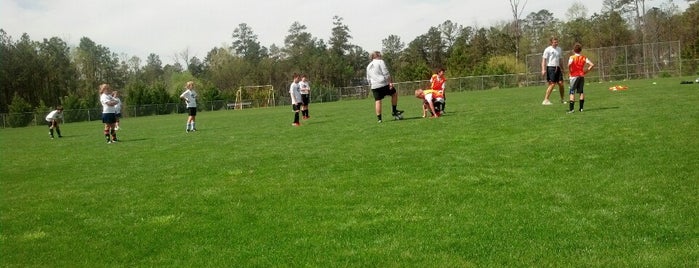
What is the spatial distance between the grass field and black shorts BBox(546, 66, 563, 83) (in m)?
6.12

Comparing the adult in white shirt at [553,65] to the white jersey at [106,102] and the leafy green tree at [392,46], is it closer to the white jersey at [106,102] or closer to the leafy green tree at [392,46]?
the white jersey at [106,102]

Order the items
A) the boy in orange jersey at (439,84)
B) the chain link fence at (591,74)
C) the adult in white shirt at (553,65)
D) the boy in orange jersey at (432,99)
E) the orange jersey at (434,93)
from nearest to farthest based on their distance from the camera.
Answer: the boy in orange jersey at (432,99), the orange jersey at (434,93), the boy in orange jersey at (439,84), the adult in white shirt at (553,65), the chain link fence at (591,74)

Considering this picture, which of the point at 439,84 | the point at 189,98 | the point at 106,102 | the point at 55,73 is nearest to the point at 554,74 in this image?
the point at 439,84

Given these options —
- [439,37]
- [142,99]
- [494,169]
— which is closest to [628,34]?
[439,37]

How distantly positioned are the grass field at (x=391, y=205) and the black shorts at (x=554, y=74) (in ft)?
20.1

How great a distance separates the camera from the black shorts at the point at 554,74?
1705cm

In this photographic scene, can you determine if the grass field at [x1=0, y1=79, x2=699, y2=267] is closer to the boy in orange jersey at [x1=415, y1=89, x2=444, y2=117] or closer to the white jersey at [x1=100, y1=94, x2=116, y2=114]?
the boy in orange jersey at [x1=415, y1=89, x2=444, y2=117]

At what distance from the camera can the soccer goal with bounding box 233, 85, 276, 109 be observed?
64.8 m

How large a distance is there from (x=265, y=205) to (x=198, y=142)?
8.90 meters

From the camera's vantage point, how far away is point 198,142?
48.4ft

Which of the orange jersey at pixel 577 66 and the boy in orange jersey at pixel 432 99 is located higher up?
the orange jersey at pixel 577 66

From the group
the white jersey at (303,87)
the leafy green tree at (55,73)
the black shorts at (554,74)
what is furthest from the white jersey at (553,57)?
the leafy green tree at (55,73)

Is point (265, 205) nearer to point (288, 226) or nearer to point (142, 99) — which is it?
point (288, 226)

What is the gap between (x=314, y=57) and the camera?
97.8 metres
